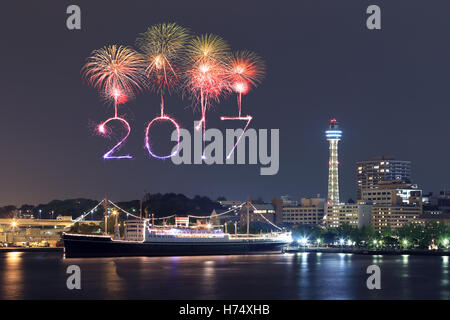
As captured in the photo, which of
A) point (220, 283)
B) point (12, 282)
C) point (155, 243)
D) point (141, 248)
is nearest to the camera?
point (220, 283)

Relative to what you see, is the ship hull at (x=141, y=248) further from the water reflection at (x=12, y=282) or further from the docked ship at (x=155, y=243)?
the water reflection at (x=12, y=282)

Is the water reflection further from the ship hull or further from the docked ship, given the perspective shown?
the docked ship

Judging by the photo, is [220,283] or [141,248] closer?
[220,283]

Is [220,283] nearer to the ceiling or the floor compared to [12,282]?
nearer to the ceiling

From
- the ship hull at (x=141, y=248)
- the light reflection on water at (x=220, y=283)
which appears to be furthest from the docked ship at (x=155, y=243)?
the light reflection on water at (x=220, y=283)

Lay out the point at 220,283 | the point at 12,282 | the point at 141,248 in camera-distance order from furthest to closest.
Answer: the point at 141,248 < the point at 12,282 < the point at 220,283

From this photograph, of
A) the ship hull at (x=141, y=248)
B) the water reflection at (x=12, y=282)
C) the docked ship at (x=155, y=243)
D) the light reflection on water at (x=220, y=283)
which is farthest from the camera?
the docked ship at (x=155, y=243)

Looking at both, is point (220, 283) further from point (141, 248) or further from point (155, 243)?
point (155, 243)

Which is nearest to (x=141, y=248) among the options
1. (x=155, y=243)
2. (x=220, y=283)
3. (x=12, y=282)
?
(x=155, y=243)
